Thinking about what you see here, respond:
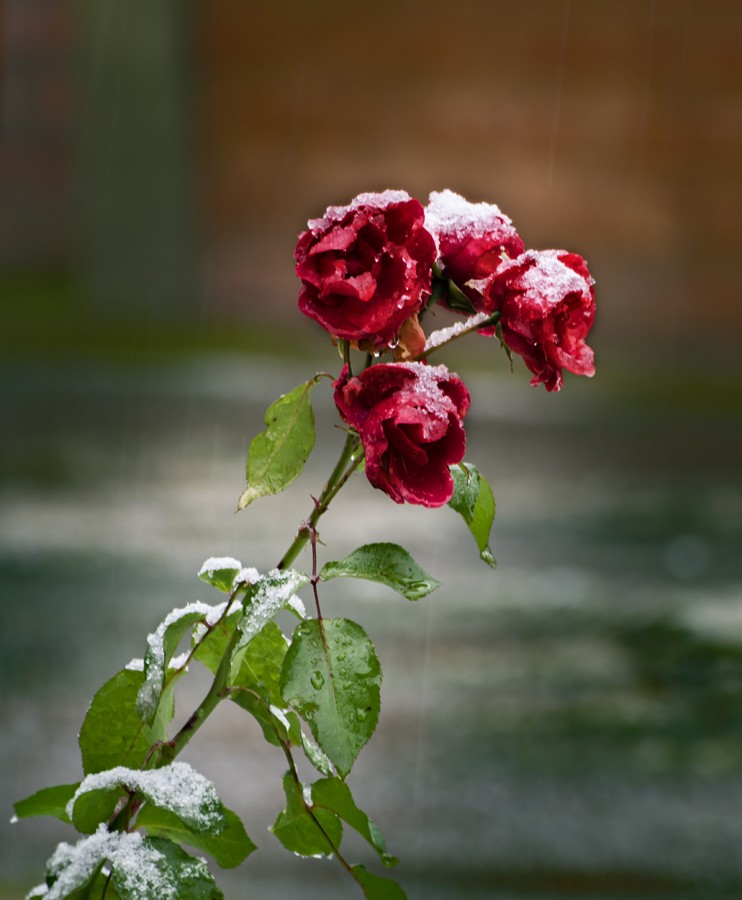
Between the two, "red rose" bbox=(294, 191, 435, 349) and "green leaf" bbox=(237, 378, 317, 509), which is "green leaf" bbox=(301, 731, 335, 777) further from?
"red rose" bbox=(294, 191, 435, 349)

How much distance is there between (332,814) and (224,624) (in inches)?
5.9

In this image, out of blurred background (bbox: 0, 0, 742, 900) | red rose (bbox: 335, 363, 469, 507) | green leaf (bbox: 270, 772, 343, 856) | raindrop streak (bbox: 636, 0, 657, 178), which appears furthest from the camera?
raindrop streak (bbox: 636, 0, 657, 178)

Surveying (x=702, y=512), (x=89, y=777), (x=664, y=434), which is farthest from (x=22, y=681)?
(x=664, y=434)

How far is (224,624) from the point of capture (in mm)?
979

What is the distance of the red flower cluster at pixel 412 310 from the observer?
0.87 m

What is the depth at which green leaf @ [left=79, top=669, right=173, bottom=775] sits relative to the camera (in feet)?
3.28

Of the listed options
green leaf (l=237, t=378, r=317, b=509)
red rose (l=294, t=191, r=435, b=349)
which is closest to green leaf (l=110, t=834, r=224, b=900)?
green leaf (l=237, t=378, r=317, b=509)

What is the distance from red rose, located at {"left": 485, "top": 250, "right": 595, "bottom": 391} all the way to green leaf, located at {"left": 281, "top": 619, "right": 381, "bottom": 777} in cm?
21

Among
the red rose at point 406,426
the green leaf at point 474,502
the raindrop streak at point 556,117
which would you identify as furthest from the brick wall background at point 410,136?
the red rose at point 406,426

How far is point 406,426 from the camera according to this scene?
859 mm

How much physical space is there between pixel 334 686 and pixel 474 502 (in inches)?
6.4

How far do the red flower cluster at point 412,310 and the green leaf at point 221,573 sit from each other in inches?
6.3

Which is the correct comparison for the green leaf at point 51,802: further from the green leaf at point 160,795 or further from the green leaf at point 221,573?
the green leaf at point 221,573

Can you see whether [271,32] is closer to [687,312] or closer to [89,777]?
[687,312]
